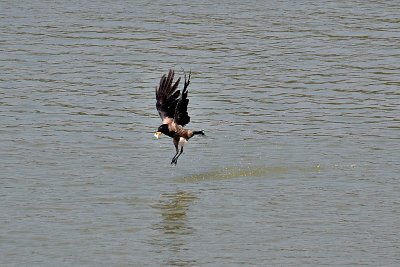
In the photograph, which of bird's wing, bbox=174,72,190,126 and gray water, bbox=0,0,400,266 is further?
bird's wing, bbox=174,72,190,126

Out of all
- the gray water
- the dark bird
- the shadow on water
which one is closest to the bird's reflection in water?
the gray water

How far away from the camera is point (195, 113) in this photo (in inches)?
855

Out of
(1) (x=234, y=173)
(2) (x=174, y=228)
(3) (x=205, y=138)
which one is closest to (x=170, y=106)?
(1) (x=234, y=173)

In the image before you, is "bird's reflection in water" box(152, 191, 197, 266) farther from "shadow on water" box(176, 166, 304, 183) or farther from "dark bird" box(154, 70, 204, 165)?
"dark bird" box(154, 70, 204, 165)

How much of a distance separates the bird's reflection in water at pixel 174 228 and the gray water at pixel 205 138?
4cm

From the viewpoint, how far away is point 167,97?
55.2 ft

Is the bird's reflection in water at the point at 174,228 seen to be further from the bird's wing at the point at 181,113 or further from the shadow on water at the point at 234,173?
the bird's wing at the point at 181,113

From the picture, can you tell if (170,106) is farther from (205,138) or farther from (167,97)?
(205,138)

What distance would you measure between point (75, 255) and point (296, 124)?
780 centimetres

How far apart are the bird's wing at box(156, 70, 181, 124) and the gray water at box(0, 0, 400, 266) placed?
96 cm

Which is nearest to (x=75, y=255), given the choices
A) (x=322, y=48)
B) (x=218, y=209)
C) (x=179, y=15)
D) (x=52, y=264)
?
(x=52, y=264)

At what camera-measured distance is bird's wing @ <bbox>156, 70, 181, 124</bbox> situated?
660 inches

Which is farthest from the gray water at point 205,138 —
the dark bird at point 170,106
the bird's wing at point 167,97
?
the bird's wing at point 167,97

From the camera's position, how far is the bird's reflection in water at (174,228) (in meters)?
13.4
